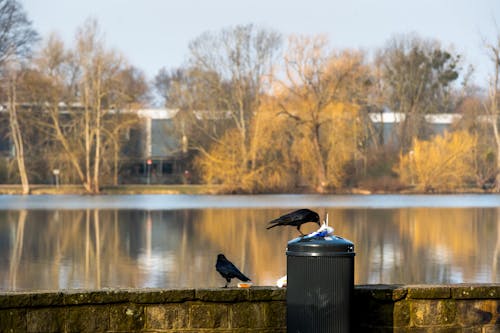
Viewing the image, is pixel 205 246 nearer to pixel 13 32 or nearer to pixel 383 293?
pixel 383 293

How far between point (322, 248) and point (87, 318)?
209 cm

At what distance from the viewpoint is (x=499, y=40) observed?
300ft

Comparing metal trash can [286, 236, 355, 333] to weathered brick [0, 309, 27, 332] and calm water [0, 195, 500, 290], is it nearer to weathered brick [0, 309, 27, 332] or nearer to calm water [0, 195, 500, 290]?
weathered brick [0, 309, 27, 332]

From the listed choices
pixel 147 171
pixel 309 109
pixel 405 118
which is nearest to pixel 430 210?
pixel 309 109

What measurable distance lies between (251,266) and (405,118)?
71.8 meters

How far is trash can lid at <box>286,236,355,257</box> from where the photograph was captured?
7961 mm

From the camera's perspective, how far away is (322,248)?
7.96 meters

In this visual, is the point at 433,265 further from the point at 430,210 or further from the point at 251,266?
the point at 430,210

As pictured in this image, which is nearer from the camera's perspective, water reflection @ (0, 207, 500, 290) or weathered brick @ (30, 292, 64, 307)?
weathered brick @ (30, 292, 64, 307)

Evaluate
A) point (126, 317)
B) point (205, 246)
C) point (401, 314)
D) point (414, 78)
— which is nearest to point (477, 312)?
point (401, 314)

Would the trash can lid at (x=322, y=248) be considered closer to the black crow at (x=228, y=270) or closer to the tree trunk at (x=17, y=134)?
the black crow at (x=228, y=270)

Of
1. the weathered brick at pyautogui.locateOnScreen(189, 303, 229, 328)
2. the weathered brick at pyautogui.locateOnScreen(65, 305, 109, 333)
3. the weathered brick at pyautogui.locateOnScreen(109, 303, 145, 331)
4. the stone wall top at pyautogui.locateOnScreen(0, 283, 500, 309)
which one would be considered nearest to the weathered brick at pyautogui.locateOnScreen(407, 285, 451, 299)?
the stone wall top at pyautogui.locateOnScreen(0, 283, 500, 309)

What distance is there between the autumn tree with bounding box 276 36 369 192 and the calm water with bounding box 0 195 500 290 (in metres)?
26.3

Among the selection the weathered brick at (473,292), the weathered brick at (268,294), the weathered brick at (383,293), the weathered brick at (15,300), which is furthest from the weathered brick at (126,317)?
the weathered brick at (473,292)
